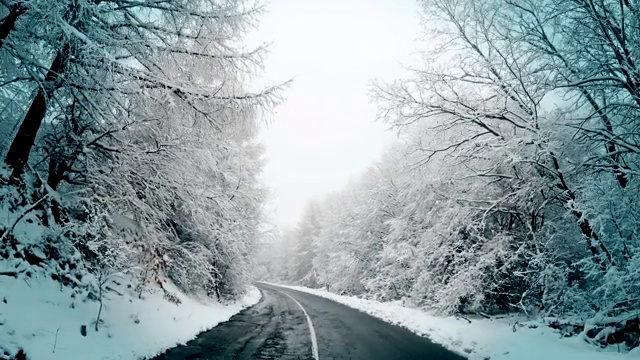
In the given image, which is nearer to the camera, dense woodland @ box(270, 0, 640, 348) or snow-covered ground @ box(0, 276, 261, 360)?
snow-covered ground @ box(0, 276, 261, 360)

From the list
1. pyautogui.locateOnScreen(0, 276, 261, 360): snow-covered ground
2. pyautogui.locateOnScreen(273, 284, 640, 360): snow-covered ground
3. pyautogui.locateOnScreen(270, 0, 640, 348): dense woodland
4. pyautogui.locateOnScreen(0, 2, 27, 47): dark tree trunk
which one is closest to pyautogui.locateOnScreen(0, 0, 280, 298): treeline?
pyautogui.locateOnScreen(0, 2, 27, 47): dark tree trunk

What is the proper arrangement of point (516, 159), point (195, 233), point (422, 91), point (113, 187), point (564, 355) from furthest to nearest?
point (195, 233) < point (422, 91) < point (113, 187) < point (516, 159) < point (564, 355)

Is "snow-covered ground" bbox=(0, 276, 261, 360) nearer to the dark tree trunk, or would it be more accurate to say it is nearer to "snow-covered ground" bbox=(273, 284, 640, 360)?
the dark tree trunk

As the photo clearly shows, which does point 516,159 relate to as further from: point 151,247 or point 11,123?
point 11,123

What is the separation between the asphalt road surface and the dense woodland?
105 inches

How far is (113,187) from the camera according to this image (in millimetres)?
8039

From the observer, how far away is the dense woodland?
21.8 feet

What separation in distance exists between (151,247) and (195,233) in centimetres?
303

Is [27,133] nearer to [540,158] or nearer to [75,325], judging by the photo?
[75,325]

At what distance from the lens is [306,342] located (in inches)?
364

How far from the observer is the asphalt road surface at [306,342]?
24.7ft

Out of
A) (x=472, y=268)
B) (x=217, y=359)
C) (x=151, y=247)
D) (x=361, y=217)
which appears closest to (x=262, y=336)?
(x=217, y=359)

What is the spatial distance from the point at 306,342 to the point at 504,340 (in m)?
4.81

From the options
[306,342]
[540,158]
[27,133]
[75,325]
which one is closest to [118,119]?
[27,133]
